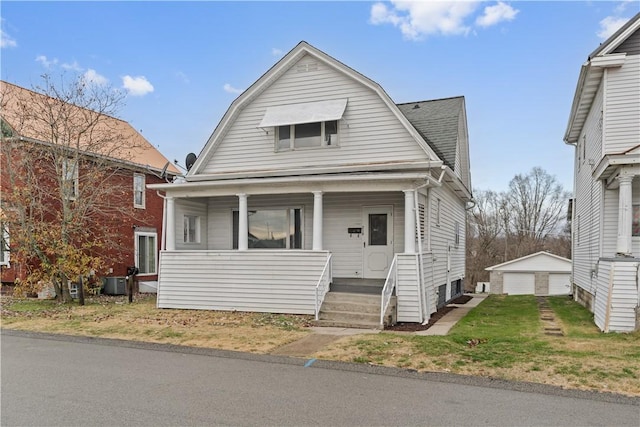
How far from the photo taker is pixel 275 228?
14.0 metres

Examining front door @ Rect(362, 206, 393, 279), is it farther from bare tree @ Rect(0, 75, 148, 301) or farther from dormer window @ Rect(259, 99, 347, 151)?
bare tree @ Rect(0, 75, 148, 301)

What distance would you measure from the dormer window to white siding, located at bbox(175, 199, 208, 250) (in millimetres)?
3185

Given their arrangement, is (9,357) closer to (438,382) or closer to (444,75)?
(438,382)

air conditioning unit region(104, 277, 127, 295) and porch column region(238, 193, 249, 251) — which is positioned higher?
porch column region(238, 193, 249, 251)

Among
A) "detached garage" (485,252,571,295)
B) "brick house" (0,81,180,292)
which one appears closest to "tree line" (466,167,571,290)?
"detached garage" (485,252,571,295)

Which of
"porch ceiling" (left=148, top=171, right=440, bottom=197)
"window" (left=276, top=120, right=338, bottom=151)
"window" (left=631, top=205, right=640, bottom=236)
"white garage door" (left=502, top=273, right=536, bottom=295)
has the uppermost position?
"window" (left=276, top=120, right=338, bottom=151)

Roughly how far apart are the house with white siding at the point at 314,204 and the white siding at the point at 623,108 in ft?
13.3

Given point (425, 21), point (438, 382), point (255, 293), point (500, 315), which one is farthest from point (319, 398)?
point (425, 21)

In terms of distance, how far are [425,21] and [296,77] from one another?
418 centimetres

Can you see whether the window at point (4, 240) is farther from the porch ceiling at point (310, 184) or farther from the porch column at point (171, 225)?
the porch ceiling at point (310, 184)

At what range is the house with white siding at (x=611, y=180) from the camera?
30.1 feet

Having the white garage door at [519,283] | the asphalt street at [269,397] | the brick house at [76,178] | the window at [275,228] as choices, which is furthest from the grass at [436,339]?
the white garage door at [519,283]

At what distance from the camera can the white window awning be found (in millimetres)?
12984

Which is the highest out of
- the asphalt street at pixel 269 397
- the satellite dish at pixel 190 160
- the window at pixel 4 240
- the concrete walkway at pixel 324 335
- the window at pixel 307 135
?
the window at pixel 307 135
